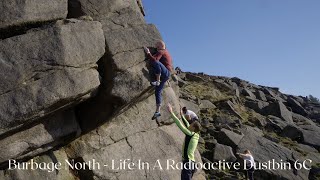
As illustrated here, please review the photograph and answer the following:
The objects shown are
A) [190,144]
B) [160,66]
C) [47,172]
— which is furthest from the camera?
[160,66]

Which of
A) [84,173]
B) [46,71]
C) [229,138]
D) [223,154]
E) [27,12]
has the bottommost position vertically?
[223,154]

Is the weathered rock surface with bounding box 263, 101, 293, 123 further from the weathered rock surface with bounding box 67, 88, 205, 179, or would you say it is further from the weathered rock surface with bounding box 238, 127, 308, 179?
the weathered rock surface with bounding box 67, 88, 205, 179

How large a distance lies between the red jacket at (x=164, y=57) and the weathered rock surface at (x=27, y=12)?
642cm

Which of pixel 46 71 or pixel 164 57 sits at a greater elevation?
pixel 164 57

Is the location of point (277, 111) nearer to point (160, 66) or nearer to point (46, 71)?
point (160, 66)

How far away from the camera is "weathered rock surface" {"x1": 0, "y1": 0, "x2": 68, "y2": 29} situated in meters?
19.7

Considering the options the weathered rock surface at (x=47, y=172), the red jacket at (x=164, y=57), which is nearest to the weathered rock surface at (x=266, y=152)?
the red jacket at (x=164, y=57)

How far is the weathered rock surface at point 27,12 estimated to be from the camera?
64.7 feet

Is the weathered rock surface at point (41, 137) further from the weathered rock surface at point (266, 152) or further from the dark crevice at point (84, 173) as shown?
the weathered rock surface at point (266, 152)

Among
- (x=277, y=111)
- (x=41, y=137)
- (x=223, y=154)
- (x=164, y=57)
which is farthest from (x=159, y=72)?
(x=277, y=111)

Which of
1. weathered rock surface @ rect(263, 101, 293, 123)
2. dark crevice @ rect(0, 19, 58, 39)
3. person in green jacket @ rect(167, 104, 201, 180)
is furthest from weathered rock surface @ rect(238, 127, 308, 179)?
dark crevice @ rect(0, 19, 58, 39)

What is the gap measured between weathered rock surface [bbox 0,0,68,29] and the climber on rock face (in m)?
6.35

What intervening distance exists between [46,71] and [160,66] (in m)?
7.29

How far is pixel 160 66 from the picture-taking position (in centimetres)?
2316
